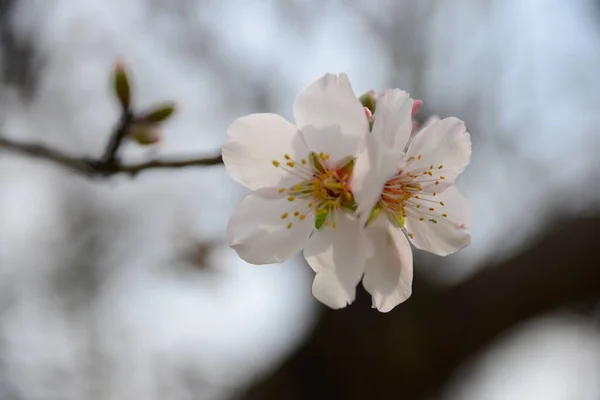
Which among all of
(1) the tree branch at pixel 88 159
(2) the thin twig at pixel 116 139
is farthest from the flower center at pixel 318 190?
(2) the thin twig at pixel 116 139

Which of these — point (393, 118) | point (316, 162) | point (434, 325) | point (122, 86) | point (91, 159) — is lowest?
point (434, 325)

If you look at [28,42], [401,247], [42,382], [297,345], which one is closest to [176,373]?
[42,382]

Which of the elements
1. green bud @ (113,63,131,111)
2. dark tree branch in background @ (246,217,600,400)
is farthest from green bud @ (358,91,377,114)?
dark tree branch in background @ (246,217,600,400)

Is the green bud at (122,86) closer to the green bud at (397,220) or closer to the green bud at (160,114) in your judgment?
the green bud at (160,114)

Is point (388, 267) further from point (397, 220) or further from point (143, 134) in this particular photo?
point (143, 134)

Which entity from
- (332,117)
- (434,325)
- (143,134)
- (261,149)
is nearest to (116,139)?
(143,134)
